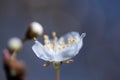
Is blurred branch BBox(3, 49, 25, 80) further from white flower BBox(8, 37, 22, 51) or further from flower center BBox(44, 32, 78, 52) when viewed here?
Answer: flower center BBox(44, 32, 78, 52)

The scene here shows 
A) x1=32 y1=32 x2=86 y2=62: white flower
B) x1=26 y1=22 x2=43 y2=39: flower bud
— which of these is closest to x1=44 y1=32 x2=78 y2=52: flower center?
x1=32 y1=32 x2=86 y2=62: white flower

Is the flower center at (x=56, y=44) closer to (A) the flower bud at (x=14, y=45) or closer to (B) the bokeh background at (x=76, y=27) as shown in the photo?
(A) the flower bud at (x=14, y=45)

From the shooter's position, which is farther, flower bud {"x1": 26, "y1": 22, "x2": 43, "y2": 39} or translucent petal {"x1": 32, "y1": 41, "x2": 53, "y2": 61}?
translucent petal {"x1": 32, "y1": 41, "x2": 53, "y2": 61}

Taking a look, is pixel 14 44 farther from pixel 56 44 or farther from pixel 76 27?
pixel 76 27

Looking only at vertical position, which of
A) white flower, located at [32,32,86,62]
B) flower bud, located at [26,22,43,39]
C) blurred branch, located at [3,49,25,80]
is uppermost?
flower bud, located at [26,22,43,39]

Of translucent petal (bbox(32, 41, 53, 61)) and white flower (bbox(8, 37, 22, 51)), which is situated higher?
white flower (bbox(8, 37, 22, 51))

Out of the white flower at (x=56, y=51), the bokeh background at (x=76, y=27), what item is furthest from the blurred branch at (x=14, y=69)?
the bokeh background at (x=76, y=27)

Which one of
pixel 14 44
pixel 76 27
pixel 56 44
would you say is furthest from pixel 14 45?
pixel 76 27

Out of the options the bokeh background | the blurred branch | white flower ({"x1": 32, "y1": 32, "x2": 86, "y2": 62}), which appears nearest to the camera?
the blurred branch

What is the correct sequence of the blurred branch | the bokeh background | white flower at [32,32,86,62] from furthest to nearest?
the bokeh background → white flower at [32,32,86,62] → the blurred branch
